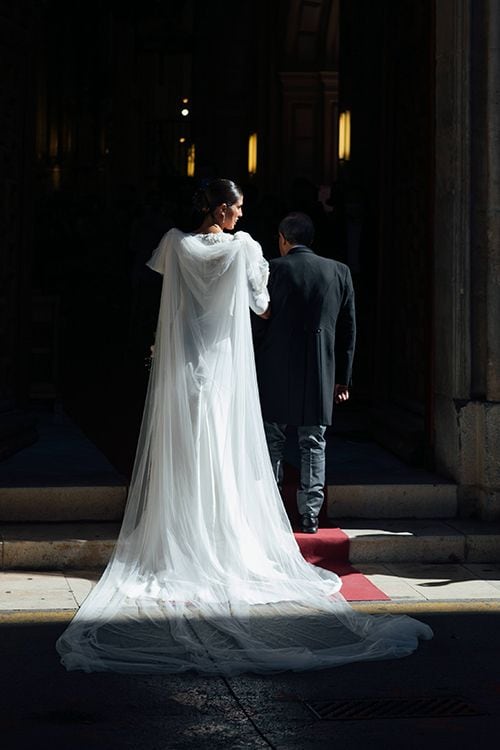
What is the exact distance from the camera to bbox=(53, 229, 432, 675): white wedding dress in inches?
272

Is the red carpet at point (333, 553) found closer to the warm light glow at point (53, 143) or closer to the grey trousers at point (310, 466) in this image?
the grey trousers at point (310, 466)

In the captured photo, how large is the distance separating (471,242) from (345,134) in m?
7.58

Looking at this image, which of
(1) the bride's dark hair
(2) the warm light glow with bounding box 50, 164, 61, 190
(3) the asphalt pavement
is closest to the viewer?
(3) the asphalt pavement

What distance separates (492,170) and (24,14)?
12.5 feet

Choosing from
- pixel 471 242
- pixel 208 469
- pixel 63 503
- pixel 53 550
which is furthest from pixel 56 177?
pixel 208 469

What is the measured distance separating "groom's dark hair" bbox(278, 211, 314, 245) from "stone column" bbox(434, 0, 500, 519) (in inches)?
47.0

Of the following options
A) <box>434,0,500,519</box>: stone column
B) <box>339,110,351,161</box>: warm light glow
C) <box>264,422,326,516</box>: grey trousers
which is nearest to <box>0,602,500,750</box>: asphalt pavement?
<box>264,422,326,516</box>: grey trousers

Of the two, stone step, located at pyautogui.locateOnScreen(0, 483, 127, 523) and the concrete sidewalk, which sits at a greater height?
stone step, located at pyautogui.locateOnScreen(0, 483, 127, 523)

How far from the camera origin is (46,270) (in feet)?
61.9

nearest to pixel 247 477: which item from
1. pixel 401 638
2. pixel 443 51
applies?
pixel 401 638

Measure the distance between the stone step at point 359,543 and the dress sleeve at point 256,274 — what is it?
1.55 meters

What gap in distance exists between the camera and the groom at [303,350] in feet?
26.5

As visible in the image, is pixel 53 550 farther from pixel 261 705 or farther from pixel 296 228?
pixel 261 705

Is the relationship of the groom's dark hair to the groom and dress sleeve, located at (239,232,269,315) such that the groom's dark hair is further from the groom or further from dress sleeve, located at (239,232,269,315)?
dress sleeve, located at (239,232,269,315)
